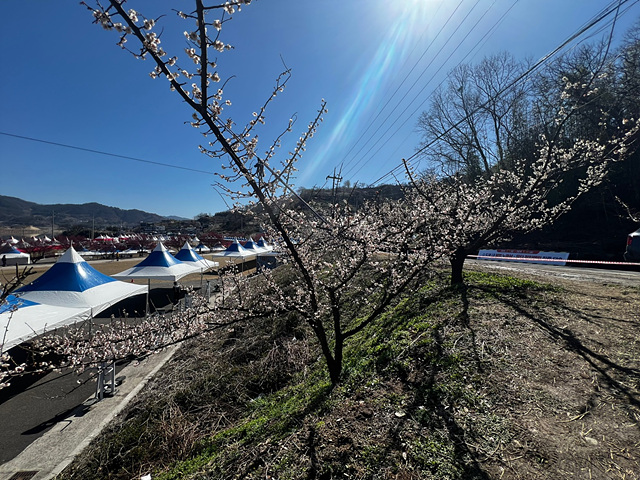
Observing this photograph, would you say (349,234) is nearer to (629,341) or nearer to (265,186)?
(265,186)

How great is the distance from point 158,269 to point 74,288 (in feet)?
14.0

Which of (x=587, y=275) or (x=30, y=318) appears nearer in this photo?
(x=30, y=318)

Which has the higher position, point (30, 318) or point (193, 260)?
point (193, 260)

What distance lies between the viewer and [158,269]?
11500 millimetres

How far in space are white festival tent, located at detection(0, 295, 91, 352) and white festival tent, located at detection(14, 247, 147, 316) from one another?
0.74ft

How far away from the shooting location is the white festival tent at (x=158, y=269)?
11188 millimetres

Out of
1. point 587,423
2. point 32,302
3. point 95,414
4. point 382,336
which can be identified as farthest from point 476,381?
point 32,302

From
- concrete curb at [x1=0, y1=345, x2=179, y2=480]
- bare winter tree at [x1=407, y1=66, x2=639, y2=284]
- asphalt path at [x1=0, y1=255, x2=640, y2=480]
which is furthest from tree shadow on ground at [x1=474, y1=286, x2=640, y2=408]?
concrete curb at [x1=0, y1=345, x2=179, y2=480]

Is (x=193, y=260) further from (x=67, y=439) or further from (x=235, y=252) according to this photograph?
(x=67, y=439)

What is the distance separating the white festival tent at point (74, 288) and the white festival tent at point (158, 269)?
2.71 metres

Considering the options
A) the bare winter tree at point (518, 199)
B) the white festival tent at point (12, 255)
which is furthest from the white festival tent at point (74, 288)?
the white festival tent at point (12, 255)

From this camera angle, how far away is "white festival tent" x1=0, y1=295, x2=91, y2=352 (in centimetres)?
509

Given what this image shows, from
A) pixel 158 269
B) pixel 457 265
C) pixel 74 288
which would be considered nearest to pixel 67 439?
pixel 74 288

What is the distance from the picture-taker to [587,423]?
2287 millimetres
